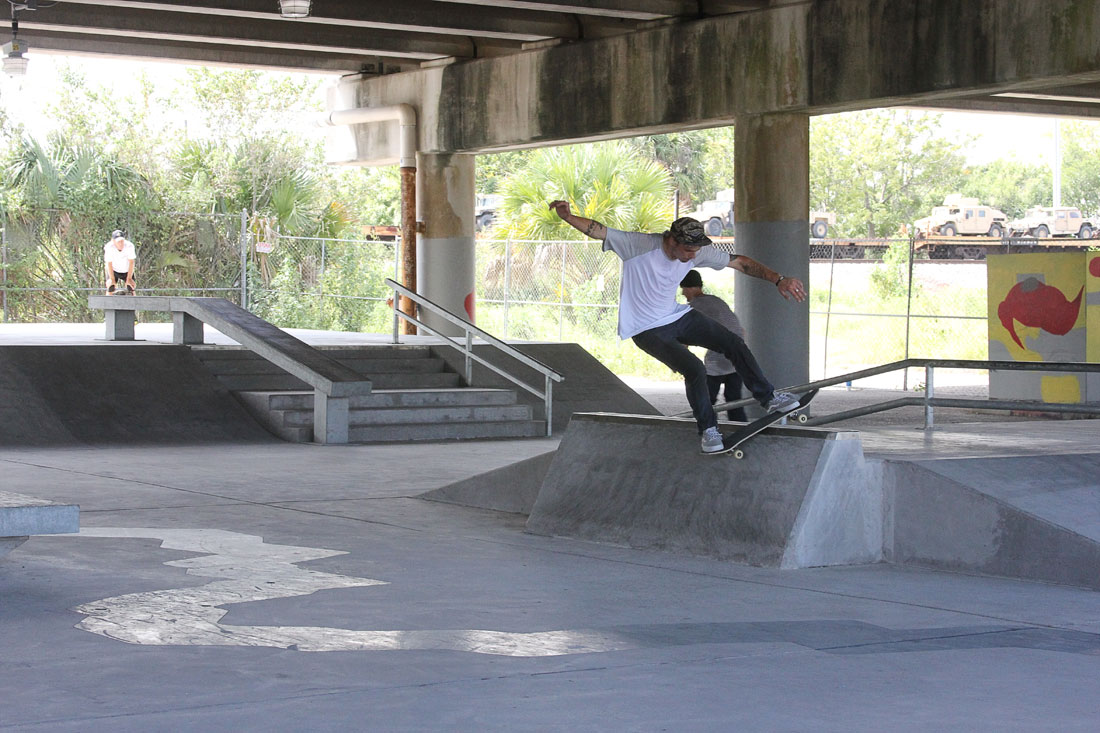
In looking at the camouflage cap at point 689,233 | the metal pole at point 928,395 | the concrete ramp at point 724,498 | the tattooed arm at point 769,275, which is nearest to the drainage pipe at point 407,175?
the metal pole at point 928,395

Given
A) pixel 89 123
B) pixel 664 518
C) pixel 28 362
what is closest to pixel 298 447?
pixel 28 362

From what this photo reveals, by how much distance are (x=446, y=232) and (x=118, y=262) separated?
661cm

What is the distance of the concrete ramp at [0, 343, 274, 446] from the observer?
50.3ft

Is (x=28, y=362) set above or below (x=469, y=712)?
above

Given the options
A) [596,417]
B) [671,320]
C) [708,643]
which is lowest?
[708,643]

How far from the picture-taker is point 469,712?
4668 millimetres

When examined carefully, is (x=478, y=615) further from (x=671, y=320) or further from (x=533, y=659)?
(x=671, y=320)

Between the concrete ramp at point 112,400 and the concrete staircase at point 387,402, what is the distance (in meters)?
0.33

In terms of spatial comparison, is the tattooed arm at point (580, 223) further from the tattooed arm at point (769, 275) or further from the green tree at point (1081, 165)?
the green tree at point (1081, 165)

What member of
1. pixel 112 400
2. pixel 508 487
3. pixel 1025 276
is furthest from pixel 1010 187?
pixel 508 487

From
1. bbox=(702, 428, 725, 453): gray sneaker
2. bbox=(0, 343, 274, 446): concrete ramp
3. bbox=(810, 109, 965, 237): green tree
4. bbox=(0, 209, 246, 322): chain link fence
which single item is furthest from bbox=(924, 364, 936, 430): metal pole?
bbox=(810, 109, 965, 237): green tree

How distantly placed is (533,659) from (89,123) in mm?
41986

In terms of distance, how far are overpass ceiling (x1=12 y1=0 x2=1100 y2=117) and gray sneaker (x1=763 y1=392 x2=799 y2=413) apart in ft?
32.8

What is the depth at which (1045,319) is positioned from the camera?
18562 mm
